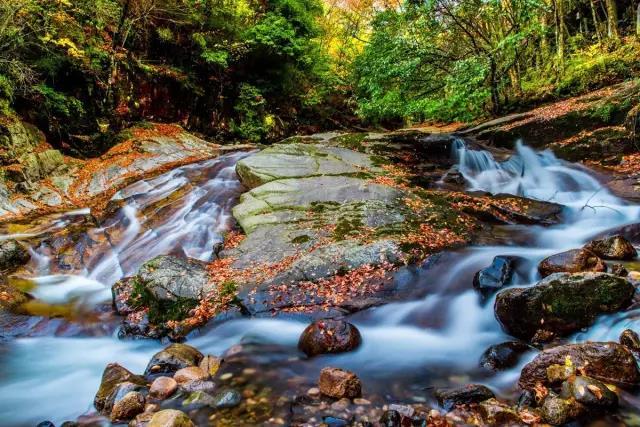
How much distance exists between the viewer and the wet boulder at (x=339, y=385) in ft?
12.2

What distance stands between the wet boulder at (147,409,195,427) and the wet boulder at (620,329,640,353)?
3.96m

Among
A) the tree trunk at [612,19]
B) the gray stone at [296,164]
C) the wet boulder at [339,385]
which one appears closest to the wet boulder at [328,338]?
the wet boulder at [339,385]

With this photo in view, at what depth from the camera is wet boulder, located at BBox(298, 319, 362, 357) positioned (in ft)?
15.4

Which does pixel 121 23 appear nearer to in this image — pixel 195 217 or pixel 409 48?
pixel 195 217

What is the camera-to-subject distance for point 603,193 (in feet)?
28.3

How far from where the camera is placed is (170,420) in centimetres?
326

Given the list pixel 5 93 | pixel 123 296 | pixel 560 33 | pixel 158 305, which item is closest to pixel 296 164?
pixel 123 296

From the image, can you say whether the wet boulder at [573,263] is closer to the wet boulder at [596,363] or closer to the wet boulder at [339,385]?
the wet boulder at [596,363]

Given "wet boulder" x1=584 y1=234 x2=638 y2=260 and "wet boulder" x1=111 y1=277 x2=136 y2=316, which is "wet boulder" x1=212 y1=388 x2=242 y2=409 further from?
"wet boulder" x1=584 y1=234 x2=638 y2=260

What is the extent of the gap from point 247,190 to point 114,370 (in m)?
6.46

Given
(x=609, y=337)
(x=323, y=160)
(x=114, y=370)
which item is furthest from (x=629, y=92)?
(x=114, y=370)

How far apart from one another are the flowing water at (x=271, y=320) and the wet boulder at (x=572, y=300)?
0.14 m

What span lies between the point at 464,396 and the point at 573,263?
9.74 ft

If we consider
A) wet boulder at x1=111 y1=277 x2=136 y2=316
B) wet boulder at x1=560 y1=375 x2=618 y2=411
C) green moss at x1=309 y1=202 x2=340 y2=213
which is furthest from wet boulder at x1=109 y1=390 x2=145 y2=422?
green moss at x1=309 y1=202 x2=340 y2=213
